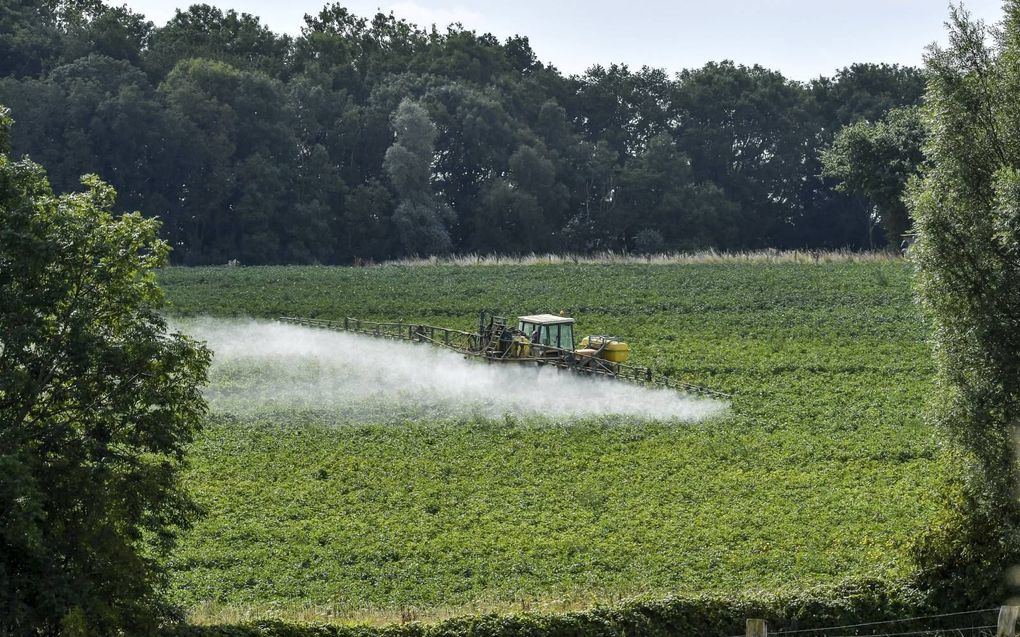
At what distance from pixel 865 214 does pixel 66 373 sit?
4079 inches

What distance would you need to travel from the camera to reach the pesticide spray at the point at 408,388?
42219mm

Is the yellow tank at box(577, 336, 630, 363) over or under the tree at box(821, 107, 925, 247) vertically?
under

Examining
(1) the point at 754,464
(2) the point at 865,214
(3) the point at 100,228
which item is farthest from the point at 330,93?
(3) the point at 100,228

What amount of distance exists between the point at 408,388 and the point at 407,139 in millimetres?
65046

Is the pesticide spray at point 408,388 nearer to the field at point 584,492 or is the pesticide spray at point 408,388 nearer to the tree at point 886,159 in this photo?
the field at point 584,492

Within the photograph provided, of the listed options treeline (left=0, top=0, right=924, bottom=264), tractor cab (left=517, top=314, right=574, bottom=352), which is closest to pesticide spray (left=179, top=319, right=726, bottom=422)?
tractor cab (left=517, top=314, right=574, bottom=352)

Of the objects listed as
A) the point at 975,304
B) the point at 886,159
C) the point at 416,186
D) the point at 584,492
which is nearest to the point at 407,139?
the point at 416,186

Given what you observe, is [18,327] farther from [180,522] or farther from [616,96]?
[616,96]

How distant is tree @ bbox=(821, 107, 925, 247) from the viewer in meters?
90.1

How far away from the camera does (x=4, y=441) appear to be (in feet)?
66.0

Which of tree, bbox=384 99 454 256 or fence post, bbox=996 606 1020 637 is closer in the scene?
fence post, bbox=996 606 1020 637

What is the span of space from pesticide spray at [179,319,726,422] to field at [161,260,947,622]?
53 cm

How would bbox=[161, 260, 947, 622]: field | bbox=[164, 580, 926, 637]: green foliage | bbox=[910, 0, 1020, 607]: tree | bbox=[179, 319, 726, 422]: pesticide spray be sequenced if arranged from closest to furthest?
bbox=[164, 580, 926, 637]: green foliage, bbox=[910, 0, 1020, 607]: tree, bbox=[161, 260, 947, 622]: field, bbox=[179, 319, 726, 422]: pesticide spray

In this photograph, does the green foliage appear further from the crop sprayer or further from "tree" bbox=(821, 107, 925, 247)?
"tree" bbox=(821, 107, 925, 247)
